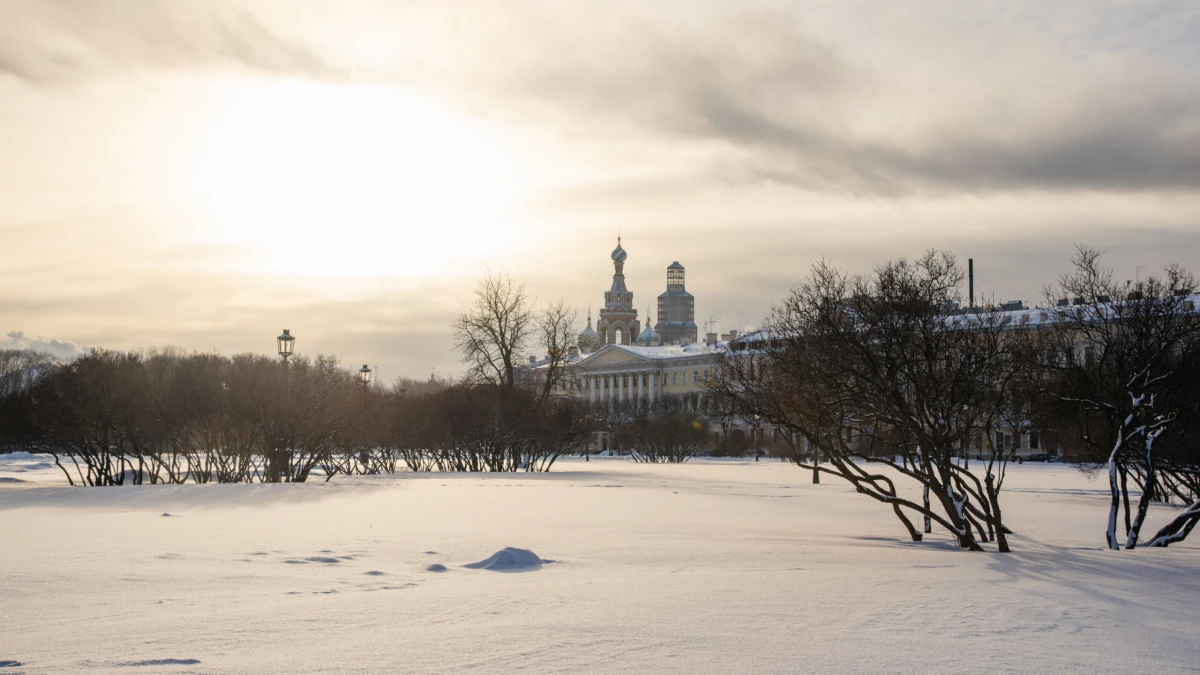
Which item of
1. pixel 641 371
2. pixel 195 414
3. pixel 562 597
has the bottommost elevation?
pixel 562 597

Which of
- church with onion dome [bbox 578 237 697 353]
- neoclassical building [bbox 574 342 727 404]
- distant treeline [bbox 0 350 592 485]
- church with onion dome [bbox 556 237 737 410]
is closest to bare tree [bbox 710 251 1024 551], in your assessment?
distant treeline [bbox 0 350 592 485]

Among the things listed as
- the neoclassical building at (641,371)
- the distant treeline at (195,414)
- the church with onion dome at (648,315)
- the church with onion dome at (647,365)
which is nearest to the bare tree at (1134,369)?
the distant treeline at (195,414)

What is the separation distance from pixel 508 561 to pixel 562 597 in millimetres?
3164

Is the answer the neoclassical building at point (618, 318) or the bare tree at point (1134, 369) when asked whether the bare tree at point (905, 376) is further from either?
the neoclassical building at point (618, 318)

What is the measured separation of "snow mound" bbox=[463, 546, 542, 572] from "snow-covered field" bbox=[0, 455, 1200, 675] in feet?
0.37

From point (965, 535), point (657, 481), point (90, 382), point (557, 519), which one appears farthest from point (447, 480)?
point (965, 535)

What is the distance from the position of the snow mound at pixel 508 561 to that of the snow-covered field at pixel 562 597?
0.11 metres

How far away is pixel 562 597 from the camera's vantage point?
12.7m

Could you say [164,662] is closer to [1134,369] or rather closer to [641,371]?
[1134,369]

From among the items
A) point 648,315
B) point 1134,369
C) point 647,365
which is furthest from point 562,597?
point 648,315

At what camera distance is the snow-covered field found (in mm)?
9531

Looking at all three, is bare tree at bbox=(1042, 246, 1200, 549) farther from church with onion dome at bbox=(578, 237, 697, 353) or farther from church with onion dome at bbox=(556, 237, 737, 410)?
church with onion dome at bbox=(578, 237, 697, 353)

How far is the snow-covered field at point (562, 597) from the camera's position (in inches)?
375

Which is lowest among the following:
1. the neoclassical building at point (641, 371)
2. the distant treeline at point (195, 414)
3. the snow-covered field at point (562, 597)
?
the snow-covered field at point (562, 597)
